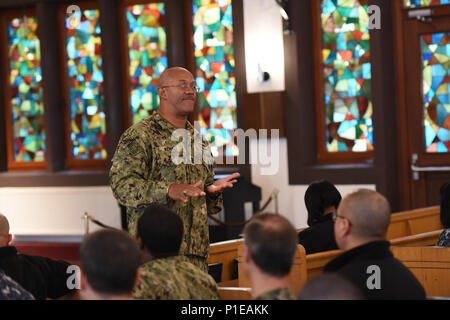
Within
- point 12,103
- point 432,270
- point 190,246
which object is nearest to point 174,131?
point 190,246

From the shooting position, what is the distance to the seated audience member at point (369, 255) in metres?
2.40

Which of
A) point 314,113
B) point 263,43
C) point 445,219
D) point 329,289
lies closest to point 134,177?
point 445,219

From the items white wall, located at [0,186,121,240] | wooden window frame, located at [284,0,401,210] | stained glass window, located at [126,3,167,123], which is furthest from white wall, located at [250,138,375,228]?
white wall, located at [0,186,121,240]

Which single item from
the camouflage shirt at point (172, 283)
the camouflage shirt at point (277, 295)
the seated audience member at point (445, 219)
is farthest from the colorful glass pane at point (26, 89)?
the camouflage shirt at point (277, 295)

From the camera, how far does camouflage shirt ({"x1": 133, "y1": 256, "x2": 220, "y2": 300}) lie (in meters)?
2.40

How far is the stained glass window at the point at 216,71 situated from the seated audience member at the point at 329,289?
6249mm

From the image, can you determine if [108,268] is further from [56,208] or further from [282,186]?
[56,208]

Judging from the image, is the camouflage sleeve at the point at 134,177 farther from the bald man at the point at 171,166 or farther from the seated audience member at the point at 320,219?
the seated audience member at the point at 320,219

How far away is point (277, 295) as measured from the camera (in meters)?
2.02

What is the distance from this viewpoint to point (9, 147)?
952 centimetres

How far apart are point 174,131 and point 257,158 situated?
432 centimetres

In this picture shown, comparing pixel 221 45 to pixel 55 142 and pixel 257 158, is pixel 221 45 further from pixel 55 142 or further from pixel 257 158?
pixel 55 142

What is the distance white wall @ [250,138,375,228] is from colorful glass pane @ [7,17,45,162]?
3049 mm

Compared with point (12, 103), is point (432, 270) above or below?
below
